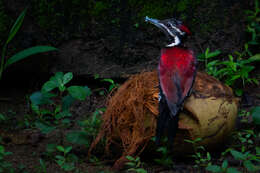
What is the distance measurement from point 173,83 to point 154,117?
1.21 feet

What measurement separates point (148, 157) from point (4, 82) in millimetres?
2582

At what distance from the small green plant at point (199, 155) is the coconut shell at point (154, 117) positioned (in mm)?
54

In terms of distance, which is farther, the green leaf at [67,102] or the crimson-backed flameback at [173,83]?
the green leaf at [67,102]

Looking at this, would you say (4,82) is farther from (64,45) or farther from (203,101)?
(203,101)

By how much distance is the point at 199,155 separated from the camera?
3068 mm

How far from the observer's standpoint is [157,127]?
123 inches

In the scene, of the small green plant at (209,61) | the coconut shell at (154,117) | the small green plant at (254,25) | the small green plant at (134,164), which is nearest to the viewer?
the small green plant at (134,164)

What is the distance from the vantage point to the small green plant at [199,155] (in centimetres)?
307

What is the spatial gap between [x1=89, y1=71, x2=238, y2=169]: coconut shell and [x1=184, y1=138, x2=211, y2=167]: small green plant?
5 centimetres

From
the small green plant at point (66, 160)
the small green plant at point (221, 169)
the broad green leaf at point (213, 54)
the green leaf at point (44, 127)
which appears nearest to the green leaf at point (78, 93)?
the green leaf at point (44, 127)

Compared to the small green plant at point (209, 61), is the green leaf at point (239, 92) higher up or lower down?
lower down

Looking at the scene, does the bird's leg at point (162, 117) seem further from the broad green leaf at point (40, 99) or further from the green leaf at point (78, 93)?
the broad green leaf at point (40, 99)

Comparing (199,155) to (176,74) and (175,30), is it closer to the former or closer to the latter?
(176,74)

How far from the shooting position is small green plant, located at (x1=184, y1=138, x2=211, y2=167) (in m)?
3.07
